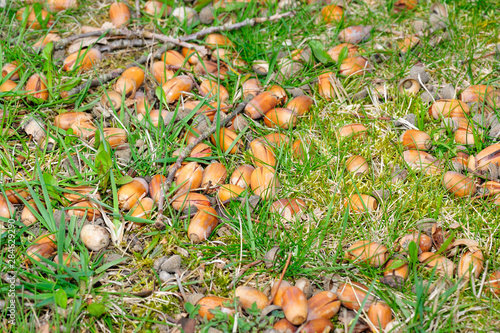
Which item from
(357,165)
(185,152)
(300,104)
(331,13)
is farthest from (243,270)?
(331,13)

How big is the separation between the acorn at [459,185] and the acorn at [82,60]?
7.29 ft

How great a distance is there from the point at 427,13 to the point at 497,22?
47cm

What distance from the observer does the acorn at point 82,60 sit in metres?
2.83

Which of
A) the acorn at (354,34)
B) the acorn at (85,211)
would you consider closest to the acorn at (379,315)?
the acorn at (85,211)

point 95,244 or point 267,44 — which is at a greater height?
point 267,44

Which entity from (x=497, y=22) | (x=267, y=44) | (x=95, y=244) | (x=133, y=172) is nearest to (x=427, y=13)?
(x=497, y=22)

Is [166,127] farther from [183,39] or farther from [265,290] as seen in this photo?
[265,290]

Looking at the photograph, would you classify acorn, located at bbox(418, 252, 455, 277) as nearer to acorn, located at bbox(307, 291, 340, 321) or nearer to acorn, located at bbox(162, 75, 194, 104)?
acorn, located at bbox(307, 291, 340, 321)

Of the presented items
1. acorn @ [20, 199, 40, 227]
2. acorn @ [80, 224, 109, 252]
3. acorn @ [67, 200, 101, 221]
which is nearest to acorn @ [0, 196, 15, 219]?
acorn @ [20, 199, 40, 227]

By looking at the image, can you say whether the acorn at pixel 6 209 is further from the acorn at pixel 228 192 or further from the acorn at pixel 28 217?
the acorn at pixel 228 192

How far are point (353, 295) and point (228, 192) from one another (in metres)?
0.77

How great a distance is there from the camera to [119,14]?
3135mm

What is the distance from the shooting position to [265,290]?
6.38ft

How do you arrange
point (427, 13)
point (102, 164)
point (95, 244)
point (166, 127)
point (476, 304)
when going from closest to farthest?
point (476, 304)
point (95, 244)
point (102, 164)
point (166, 127)
point (427, 13)
